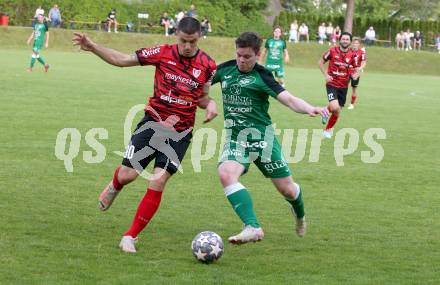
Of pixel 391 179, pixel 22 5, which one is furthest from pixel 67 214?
pixel 22 5

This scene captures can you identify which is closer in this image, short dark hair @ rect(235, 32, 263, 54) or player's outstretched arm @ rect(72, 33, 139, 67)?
short dark hair @ rect(235, 32, 263, 54)

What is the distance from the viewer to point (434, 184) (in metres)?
11.9

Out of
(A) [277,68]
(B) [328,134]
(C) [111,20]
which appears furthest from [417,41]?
(B) [328,134]

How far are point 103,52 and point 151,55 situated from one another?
45 centimetres

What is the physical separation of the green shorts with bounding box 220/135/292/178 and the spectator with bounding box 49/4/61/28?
46293 millimetres

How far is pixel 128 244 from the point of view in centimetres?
736

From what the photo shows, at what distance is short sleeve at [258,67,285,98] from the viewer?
770cm

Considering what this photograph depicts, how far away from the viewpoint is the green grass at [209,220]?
22.4 ft

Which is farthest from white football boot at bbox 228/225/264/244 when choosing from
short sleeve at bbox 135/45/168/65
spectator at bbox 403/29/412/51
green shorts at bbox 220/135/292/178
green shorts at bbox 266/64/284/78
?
spectator at bbox 403/29/412/51

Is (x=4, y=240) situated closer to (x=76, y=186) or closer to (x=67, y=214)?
(x=67, y=214)

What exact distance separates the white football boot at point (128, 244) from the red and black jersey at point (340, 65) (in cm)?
1161

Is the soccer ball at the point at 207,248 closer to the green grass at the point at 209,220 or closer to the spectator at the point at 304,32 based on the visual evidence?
the green grass at the point at 209,220

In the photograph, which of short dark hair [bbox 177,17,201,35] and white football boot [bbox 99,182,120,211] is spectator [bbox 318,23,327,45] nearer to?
white football boot [bbox 99,182,120,211]

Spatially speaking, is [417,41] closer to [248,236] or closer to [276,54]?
[276,54]
